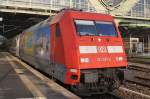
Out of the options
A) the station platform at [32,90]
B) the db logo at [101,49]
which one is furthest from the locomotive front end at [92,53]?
the station platform at [32,90]

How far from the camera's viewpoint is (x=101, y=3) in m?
63.2

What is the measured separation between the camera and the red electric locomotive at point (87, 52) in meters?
11.2

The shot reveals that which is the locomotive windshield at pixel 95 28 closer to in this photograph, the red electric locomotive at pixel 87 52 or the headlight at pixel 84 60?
the red electric locomotive at pixel 87 52

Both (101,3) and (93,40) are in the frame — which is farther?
(101,3)

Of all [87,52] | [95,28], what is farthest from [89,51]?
[95,28]

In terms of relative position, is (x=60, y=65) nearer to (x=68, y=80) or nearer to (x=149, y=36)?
(x=68, y=80)

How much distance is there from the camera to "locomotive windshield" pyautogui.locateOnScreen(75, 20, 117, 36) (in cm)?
1194

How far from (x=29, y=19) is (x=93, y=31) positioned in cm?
3999

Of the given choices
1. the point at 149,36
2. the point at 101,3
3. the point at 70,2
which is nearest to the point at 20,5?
the point at 70,2

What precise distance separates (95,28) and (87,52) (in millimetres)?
1213

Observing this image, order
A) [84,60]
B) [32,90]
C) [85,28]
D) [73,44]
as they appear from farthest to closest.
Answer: [85,28] < [73,44] < [84,60] < [32,90]

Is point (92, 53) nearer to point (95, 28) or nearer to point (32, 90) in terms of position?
point (95, 28)

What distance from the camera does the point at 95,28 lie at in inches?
482

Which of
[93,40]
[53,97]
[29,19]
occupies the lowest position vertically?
[53,97]
